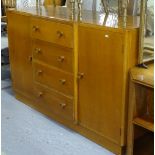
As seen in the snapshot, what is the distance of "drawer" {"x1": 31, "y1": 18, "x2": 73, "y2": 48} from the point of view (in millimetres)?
2006

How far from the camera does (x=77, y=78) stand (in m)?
2.05

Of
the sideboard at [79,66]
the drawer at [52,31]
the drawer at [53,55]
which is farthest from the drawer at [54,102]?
the drawer at [52,31]

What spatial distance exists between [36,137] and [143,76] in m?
0.94

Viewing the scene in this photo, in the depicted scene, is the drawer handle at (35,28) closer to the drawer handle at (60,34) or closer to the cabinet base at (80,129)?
the drawer handle at (60,34)

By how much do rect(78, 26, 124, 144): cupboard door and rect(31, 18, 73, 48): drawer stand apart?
4.1 inches

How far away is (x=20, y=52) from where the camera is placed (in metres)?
2.59

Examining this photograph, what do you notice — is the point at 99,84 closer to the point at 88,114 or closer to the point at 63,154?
the point at 88,114

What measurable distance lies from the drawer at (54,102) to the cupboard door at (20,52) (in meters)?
0.14

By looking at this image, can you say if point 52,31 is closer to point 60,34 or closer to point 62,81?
point 60,34

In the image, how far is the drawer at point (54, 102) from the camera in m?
2.18

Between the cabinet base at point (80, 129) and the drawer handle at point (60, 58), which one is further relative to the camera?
the drawer handle at point (60, 58)

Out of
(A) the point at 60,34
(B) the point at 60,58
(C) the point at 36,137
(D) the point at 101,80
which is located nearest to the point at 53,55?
(B) the point at 60,58

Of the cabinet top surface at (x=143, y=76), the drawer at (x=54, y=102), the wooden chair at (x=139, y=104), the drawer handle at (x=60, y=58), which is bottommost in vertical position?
the drawer at (x=54, y=102)

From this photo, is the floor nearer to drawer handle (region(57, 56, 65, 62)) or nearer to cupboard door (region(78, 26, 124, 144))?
cupboard door (region(78, 26, 124, 144))
